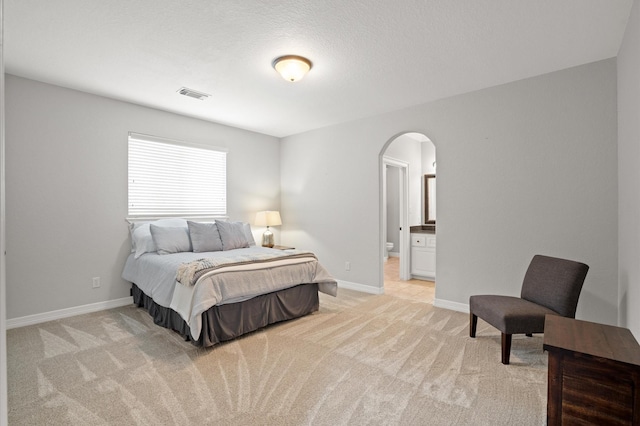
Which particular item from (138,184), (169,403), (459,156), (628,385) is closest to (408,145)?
(459,156)

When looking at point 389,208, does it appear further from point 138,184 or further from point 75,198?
point 75,198

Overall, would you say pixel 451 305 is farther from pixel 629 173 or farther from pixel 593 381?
pixel 593 381

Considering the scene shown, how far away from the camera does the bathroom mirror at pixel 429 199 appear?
→ 624cm

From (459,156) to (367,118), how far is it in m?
1.51

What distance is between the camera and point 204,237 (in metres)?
4.09

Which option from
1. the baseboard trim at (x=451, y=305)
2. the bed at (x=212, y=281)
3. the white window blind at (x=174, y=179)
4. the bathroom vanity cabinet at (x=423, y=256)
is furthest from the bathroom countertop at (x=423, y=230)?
the white window blind at (x=174, y=179)

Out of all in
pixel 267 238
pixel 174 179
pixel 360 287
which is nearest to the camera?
pixel 174 179

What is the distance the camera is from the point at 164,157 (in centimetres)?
449

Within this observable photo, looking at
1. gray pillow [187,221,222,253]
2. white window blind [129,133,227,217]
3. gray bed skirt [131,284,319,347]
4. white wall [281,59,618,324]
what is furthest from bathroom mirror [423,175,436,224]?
gray pillow [187,221,222,253]

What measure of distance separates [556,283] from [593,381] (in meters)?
1.29

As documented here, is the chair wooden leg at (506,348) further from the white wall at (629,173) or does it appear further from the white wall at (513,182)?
the white wall at (513,182)

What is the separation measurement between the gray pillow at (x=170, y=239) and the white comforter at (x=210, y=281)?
13 centimetres

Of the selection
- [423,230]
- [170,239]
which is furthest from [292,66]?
[423,230]

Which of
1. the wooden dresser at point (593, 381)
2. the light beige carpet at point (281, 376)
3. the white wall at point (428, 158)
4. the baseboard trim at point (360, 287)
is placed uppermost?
the white wall at point (428, 158)
